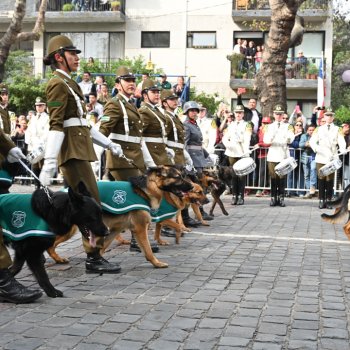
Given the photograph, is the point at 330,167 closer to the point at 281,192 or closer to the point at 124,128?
the point at 281,192

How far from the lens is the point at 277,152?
52.6ft

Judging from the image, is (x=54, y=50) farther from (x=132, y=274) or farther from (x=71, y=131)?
(x=132, y=274)

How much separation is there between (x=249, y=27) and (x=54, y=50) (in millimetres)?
30417

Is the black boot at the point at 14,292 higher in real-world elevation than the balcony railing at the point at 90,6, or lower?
lower

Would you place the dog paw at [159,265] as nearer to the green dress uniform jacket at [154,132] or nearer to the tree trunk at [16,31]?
the green dress uniform jacket at [154,132]

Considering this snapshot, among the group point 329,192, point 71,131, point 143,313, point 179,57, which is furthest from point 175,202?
point 179,57

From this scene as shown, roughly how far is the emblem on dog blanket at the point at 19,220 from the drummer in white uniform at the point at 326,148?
10.6m

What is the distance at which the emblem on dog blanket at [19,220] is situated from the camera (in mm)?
5891

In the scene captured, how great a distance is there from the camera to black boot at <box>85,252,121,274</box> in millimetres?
7250

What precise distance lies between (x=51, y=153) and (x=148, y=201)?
4.52 ft

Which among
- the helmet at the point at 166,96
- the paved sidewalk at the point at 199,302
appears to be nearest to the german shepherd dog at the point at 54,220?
the paved sidewalk at the point at 199,302

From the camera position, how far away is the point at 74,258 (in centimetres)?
827

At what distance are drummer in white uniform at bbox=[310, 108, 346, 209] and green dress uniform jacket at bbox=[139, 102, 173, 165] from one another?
6.56 metres

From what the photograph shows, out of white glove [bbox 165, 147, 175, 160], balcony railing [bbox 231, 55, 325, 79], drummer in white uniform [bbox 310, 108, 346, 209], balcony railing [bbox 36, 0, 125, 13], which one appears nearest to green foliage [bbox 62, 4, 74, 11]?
balcony railing [bbox 36, 0, 125, 13]
